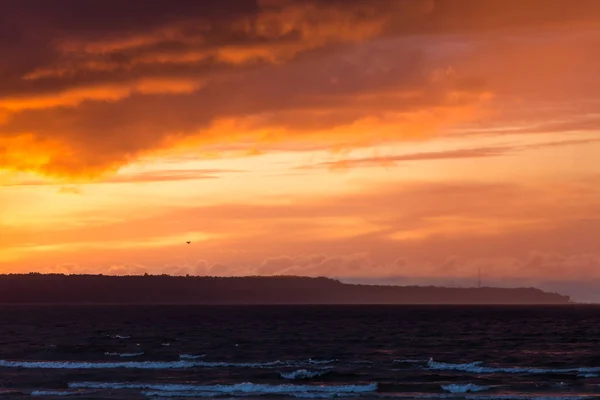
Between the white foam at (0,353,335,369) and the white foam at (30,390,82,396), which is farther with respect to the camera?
the white foam at (0,353,335,369)

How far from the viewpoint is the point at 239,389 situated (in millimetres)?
55250

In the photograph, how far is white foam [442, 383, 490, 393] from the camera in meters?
54.6

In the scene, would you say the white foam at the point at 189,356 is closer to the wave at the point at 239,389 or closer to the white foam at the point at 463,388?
the wave at the point at 239,389

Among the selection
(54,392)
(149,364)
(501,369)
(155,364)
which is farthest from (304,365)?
(54,392)

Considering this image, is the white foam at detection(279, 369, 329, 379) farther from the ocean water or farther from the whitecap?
the whitecap

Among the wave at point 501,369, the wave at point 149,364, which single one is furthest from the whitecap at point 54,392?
the wave at point 501,369

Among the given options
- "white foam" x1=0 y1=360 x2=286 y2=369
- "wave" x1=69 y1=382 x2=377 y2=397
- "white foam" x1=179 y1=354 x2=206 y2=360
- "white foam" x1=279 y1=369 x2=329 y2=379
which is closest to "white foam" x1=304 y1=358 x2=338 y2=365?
"white foam" x1=0 y1=360 x2=286 y2=369

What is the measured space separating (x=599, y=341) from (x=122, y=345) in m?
48.7

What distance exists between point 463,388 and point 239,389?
13563 mm

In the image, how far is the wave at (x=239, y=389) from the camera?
5364 centimetres

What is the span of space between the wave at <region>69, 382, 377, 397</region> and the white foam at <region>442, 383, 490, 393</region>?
453 centimetres

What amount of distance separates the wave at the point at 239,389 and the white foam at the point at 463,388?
453 centimetres

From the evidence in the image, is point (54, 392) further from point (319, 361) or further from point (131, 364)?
point (319, 361)

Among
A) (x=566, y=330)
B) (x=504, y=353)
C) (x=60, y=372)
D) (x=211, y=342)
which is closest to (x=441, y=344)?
(x=504, y=353)
